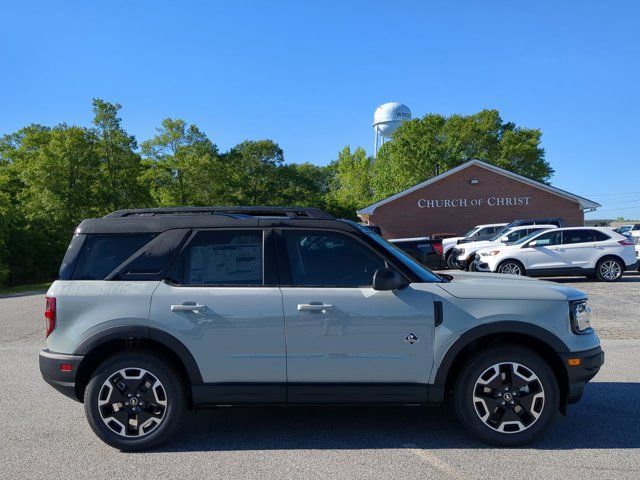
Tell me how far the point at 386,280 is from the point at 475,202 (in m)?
35.9

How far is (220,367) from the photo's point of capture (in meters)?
4.45

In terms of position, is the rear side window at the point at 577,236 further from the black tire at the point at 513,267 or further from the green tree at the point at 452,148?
the green tree at the point at 452,148

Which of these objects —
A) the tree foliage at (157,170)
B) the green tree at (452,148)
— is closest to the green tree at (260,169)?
the tree foliage at (157,170)

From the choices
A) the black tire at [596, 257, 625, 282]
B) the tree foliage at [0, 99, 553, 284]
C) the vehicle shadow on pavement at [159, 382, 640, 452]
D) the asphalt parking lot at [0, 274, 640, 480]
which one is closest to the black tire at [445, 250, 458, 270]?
the black tire at [596, 257, 625, 282]

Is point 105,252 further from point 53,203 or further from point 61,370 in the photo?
point 53,203

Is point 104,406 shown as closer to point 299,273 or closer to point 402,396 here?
point 299,273

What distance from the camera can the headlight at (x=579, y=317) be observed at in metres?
4.51

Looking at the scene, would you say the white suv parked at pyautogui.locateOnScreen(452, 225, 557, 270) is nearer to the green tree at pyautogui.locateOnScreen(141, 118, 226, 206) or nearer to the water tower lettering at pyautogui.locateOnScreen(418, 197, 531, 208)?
the water tower lettering at pyautogui.locateOnScreen(418, 197, 531, 208)

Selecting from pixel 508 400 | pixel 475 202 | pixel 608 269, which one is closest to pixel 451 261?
pixel 608 269

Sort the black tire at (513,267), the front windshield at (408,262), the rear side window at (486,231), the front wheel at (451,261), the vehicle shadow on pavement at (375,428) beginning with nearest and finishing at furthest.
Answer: the vehicle shadow on pavement at (375,428) → the front windshield at (408,262) → the black tire at (513,267) → the front wheel at (451,261) → the rear side window at (486,231)

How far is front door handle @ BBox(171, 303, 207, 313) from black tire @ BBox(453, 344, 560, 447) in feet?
6.92

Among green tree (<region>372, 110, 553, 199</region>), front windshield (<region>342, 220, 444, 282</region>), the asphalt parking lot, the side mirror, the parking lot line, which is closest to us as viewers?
the parking lot line

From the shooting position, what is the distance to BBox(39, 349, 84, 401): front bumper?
450 centimetres

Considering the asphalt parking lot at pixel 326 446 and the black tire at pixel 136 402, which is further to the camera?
the black tire at pixel 136 402
